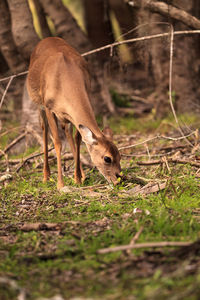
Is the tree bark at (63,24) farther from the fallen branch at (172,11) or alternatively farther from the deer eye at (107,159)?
the deer eye at (107,159)

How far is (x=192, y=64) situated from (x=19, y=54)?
3865 mm

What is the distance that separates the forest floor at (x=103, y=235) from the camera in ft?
8.57

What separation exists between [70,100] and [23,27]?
10.9ft

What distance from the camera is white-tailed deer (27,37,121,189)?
5.36 m

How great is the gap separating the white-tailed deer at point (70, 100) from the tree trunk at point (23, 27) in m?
1.76

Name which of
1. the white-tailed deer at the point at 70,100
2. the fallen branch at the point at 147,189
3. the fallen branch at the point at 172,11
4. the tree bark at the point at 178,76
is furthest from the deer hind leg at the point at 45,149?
the tree bark at the point at 178,76

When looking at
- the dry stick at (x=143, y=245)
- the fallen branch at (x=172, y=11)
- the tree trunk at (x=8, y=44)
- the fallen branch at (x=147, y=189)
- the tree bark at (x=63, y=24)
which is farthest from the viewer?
the tree bark at (x=63, y=24)

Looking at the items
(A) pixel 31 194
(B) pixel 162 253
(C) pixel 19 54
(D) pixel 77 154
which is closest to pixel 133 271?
(B) pixel 162 253

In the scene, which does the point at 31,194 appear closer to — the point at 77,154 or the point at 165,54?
the point at 77,154

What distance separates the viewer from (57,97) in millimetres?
5762

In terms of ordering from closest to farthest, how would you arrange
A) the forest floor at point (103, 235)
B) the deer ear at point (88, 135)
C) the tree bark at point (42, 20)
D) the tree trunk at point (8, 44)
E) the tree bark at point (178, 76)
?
the forest floor at point (103, 235)
the deer ear at point (88, 135)
the tree trunk at point (8, 44)
the tree bark at point (42, 20)
the tree bark at point (178, 76)

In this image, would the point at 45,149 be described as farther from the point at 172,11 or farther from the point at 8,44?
the point at 8,44

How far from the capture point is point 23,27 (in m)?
8.29

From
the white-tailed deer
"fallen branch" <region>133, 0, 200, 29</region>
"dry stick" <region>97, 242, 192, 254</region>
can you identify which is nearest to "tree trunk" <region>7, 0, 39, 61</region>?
the white-tailed deer
